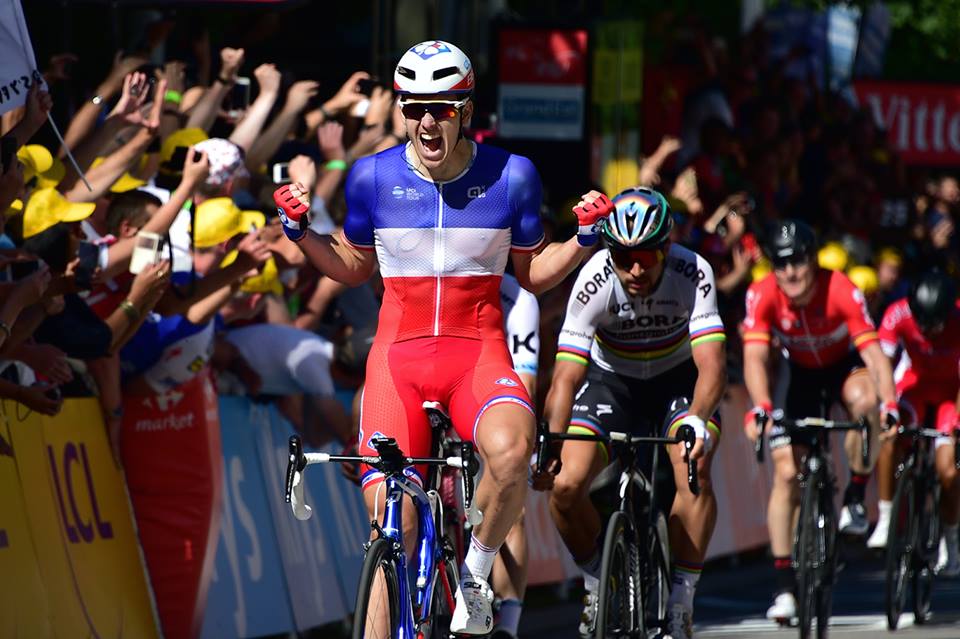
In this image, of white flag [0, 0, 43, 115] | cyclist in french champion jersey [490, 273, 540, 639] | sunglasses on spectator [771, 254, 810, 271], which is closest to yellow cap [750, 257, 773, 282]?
sunglasses on spectator [771, 254, 810, 271]

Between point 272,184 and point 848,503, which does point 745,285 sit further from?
point 272,184

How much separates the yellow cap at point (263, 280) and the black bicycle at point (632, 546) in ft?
6.32

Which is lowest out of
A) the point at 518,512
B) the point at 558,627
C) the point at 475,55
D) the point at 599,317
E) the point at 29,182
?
the point at 558,627

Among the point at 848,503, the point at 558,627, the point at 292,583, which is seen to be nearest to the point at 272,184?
the point at 292,583

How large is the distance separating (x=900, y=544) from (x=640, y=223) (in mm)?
4749

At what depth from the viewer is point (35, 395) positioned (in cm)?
771

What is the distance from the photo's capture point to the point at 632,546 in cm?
863

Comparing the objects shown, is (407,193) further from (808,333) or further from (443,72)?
(808,333)

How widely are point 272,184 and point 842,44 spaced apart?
16.0m

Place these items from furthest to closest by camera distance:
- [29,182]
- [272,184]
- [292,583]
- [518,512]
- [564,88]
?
[564,88] < [272,184] < [292,583] < [29,182] < [518,512]

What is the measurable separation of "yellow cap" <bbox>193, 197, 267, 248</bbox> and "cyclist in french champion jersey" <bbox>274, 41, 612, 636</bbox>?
5.35 feet

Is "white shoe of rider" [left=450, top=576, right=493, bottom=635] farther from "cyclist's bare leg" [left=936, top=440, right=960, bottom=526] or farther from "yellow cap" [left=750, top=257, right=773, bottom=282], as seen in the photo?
"yellow cap" [left=750, top=257, right=773, bottom=282]

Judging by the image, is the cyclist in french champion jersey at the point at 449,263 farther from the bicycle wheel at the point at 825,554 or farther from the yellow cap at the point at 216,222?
the bicycle wheel at the point at 825,554

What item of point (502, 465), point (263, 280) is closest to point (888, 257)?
point (263, 280)
